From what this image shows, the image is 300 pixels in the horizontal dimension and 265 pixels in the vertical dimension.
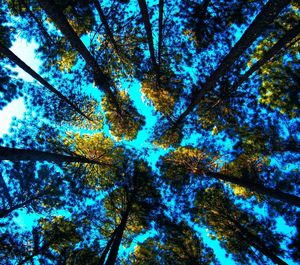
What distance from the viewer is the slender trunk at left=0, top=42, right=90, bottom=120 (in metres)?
6.97

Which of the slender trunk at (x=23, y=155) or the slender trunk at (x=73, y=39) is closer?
the slender trunk at (x=23, y=155)

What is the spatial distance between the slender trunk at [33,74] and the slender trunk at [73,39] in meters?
1.56

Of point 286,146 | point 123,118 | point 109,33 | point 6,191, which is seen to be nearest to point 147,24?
point 109,33

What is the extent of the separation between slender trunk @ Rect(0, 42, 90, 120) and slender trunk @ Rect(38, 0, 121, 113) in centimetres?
156

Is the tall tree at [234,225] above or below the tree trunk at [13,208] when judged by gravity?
above

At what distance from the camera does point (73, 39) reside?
7.32m

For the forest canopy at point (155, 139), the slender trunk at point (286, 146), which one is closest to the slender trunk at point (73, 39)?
the forest canopy at point (155, 139)

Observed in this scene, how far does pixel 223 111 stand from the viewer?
10.5 metres

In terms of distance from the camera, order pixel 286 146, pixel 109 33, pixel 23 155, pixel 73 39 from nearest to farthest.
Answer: pixel 23 155 → pixel 73 39 → pixel 109 33 → pixel 286 146

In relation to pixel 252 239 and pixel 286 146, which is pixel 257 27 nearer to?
pixel 286 146

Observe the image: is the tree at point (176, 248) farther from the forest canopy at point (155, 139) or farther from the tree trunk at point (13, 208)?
the tree trunk at point (13, 208)

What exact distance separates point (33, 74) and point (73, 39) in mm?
2048

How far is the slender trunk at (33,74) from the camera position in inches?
275

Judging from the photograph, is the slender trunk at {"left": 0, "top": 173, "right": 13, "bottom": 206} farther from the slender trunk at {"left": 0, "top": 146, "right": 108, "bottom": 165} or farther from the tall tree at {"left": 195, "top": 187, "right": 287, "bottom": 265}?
the tall tree at {"left": 195, "top": 187, "right": 287, "bottom": 265}
